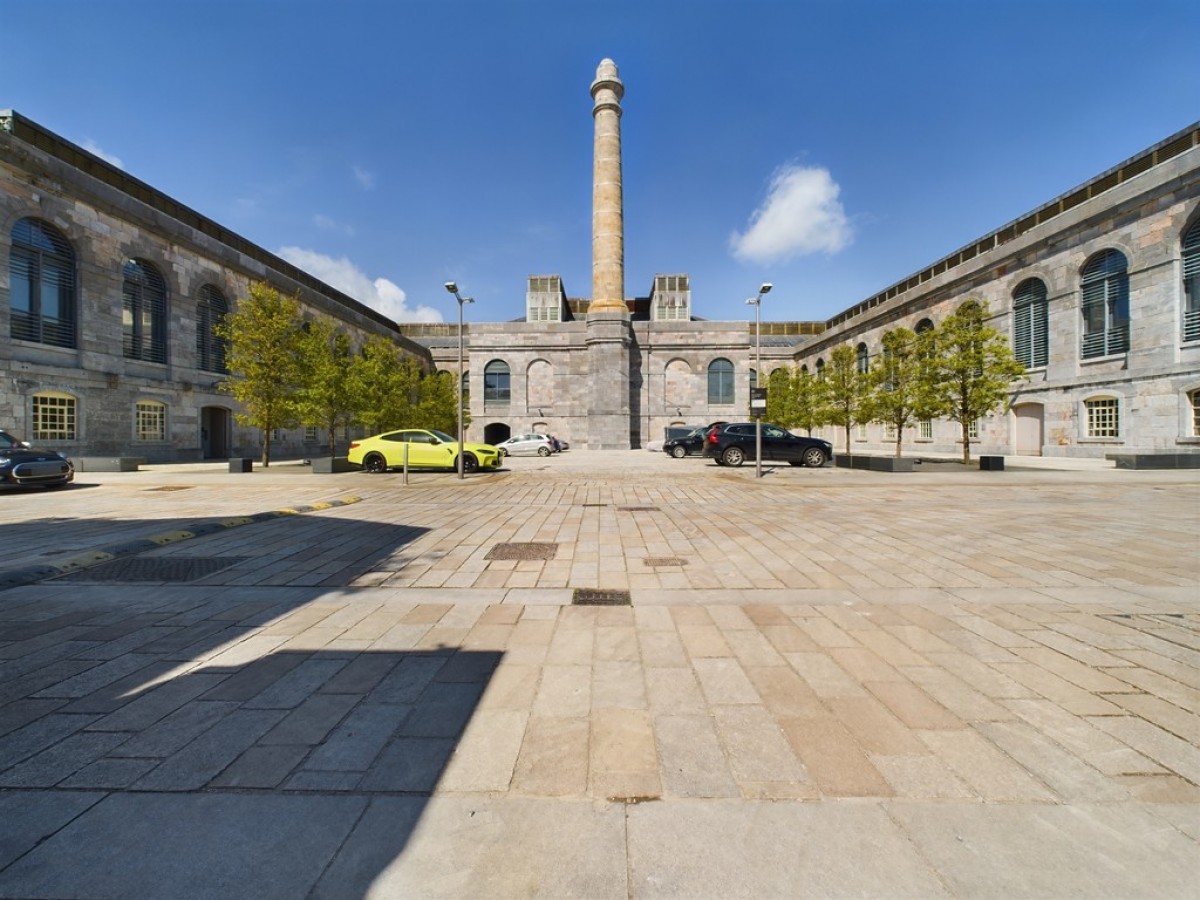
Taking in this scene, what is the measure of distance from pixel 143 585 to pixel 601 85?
170 ft

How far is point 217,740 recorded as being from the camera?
250 cm

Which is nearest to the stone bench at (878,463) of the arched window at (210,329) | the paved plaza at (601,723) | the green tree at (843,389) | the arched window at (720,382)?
the green tree at (843,389)

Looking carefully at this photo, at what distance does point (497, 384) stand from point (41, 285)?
2995 cm

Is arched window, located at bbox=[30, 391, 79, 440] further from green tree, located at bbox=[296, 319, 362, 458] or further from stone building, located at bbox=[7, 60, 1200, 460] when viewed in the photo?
green tree, located at bbox=[296, 319, 362, 458]

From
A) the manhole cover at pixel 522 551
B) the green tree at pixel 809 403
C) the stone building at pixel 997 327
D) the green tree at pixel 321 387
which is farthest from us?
the green tree at pixel 809 403

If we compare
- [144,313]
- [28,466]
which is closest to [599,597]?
[28,466]

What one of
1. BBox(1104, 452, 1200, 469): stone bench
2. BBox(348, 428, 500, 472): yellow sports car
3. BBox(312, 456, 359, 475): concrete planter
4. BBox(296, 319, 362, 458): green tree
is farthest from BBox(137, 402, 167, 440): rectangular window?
BBox(1104, 452, 1200, 469): stone bench

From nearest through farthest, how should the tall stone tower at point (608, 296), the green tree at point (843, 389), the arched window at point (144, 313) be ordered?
the arched window at point (144, 313) < the green tree at point (843, 389) < the tall stone tower at point (608, 296)

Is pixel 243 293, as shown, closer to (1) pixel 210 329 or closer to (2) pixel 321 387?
(1) pixel 210 329

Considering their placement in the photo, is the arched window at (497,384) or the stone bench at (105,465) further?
the arched window at (497,384)

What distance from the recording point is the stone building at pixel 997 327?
65.5 feet

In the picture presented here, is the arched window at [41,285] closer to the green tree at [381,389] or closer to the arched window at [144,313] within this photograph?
the arched window at [144,313]

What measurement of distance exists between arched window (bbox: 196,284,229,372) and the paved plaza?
977 inches

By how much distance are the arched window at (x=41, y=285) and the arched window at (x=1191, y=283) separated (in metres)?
45.4
